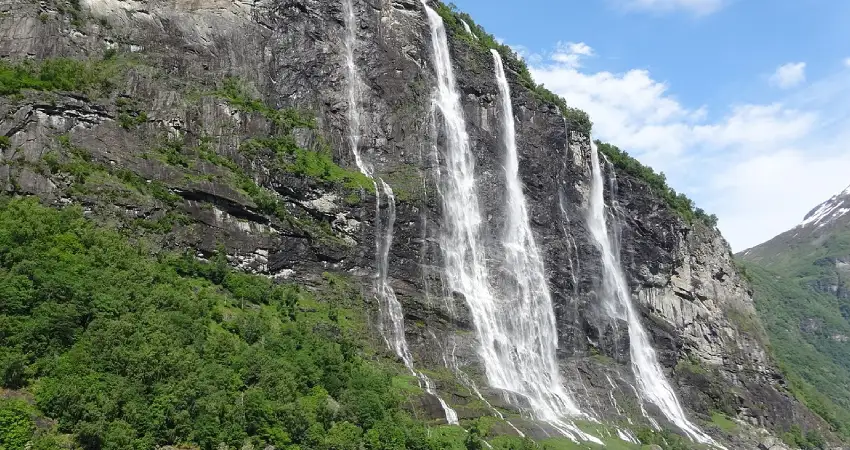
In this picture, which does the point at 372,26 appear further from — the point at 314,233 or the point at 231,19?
the point at 314,233

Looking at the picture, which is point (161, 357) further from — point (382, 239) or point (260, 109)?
point (260, 109)

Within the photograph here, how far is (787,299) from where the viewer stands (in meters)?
130

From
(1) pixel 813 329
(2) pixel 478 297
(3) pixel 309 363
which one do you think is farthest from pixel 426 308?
(1) pixel 813 329

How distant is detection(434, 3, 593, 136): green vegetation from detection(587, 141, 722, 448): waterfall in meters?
3.22

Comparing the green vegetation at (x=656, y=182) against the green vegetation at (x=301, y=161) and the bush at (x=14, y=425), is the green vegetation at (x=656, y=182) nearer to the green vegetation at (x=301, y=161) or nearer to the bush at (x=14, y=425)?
the green vegetation at (x=301, y=161)

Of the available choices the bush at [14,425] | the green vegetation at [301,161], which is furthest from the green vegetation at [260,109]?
the bush at [14,425]

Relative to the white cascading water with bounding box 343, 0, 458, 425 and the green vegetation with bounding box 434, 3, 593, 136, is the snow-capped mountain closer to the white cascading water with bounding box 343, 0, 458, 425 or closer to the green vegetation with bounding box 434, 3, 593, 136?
the green vegetation with bounding box 434, 3, 593, 136

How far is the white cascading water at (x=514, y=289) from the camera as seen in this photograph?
41.3 metres

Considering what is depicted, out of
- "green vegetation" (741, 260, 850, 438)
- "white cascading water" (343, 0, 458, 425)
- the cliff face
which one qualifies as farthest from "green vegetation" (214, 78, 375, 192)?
"green vegetation" (741, 260, 850, 438)

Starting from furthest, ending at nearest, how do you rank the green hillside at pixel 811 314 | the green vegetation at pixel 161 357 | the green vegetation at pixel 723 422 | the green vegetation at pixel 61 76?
the green hillside at pixel 811 314 → the green vegetation at pixel 723 422 → the green vegetation at pixel 61 76 → the green vegetation at pixel 161 357

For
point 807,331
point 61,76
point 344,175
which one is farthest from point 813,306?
point 61,76

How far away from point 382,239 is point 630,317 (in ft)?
78.7

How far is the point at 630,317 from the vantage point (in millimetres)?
54750

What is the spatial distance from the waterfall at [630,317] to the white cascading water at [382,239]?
19702mm
